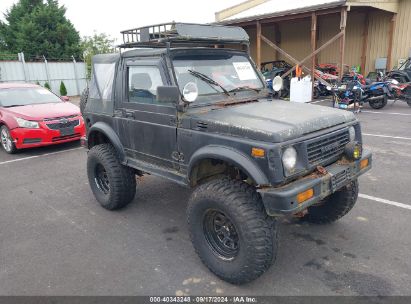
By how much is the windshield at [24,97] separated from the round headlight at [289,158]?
7.61 metres

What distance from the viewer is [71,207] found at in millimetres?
4945

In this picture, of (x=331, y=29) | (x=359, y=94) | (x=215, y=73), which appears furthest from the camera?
(x=331, y=29)

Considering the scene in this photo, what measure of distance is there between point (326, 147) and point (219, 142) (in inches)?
39.9

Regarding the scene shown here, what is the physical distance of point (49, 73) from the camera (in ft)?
72.7

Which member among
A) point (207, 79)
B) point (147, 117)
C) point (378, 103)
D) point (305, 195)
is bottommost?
point (378, 103)

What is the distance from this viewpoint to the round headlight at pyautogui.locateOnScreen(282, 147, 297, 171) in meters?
2.87

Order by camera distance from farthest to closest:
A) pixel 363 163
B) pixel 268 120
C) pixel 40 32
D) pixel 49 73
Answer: pixel 40 32
pixel 49 73
pixel 363 163
pixel 268 120

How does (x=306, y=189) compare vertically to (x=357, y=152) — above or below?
below

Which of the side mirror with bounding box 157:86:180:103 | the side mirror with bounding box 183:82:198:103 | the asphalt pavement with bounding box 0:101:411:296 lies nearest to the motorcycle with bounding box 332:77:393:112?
the asphalt pavement with bounding box 0:101:411:296

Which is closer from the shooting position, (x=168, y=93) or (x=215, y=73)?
(x=168, y=93)

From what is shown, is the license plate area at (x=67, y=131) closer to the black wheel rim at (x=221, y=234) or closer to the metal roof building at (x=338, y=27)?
the black wheel rim at (x=221, y=234)

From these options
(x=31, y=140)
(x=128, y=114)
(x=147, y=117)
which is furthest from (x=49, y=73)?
(x=147, y=117)

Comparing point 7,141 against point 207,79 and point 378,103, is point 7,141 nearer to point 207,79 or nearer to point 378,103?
point 207,79

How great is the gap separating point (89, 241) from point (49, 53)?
1275 inches
